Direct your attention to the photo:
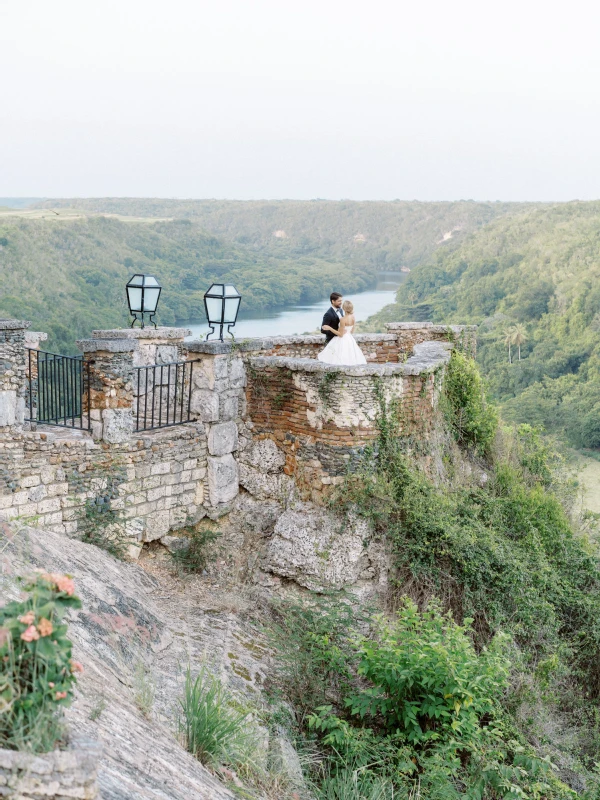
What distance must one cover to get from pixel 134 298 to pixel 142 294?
0.48 feet

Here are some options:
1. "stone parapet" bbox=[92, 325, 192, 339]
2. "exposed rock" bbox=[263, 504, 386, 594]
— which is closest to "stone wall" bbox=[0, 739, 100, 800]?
"exposed rock" bbox=[263, 504, 386, 594]

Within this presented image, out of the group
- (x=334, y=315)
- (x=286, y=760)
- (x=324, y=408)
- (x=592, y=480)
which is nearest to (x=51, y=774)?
(x=286, y=760)

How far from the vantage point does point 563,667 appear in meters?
7.76

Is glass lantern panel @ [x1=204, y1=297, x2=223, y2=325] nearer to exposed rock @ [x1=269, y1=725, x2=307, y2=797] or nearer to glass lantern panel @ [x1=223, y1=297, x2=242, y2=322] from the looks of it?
glass lantern panel @ [x1=223, y1=297, x2=242, y2=322]

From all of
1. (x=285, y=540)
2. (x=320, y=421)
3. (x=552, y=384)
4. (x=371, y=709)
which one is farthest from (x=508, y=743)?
(x=552, y=384)

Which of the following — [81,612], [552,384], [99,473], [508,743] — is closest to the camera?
[81,612]

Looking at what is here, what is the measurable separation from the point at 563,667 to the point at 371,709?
112 inches

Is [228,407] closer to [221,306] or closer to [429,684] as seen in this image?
[221,306]

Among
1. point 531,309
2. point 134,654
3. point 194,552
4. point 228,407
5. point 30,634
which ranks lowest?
point 531,309

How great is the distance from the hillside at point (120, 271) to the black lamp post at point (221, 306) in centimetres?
1410

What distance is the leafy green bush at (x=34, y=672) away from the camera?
8.58 feet

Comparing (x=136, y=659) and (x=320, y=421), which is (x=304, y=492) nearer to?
(x=320, y=421)

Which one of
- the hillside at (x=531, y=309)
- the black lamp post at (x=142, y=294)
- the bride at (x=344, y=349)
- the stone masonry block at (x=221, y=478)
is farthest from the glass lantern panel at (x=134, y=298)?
the hillside at (x=531, y=309)

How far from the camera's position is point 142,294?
31.8 feet
